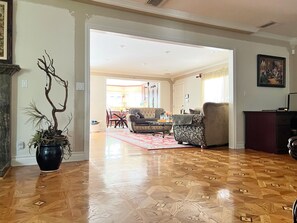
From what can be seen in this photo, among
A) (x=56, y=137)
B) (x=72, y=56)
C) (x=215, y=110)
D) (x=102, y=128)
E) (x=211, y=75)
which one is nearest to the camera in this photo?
(x=56, y=137)

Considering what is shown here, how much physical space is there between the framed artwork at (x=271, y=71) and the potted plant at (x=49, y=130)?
4.01 metres

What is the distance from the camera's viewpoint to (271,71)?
16.9ft

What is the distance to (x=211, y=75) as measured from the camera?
8305mm

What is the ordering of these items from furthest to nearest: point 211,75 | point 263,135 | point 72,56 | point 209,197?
point 211,75 < point 263,135 < point 72,56 < point 209,197

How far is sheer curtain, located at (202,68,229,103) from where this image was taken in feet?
25.1

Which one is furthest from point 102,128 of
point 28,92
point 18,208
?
point 18,208

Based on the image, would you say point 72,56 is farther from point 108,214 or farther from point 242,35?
point 242,35

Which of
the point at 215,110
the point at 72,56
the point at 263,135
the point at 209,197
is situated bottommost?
the point at 209,197

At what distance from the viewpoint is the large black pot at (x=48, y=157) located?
280cm

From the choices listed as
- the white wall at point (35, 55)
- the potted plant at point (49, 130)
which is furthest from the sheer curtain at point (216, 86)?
the potted plant at point (49, 130)

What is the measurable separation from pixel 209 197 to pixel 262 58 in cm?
409

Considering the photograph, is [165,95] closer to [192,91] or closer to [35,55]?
[192,91]

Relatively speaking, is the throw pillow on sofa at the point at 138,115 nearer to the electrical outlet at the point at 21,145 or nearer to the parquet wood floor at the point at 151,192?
the parquet wood floor at the point at 151,192

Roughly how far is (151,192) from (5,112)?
215 centimetres
